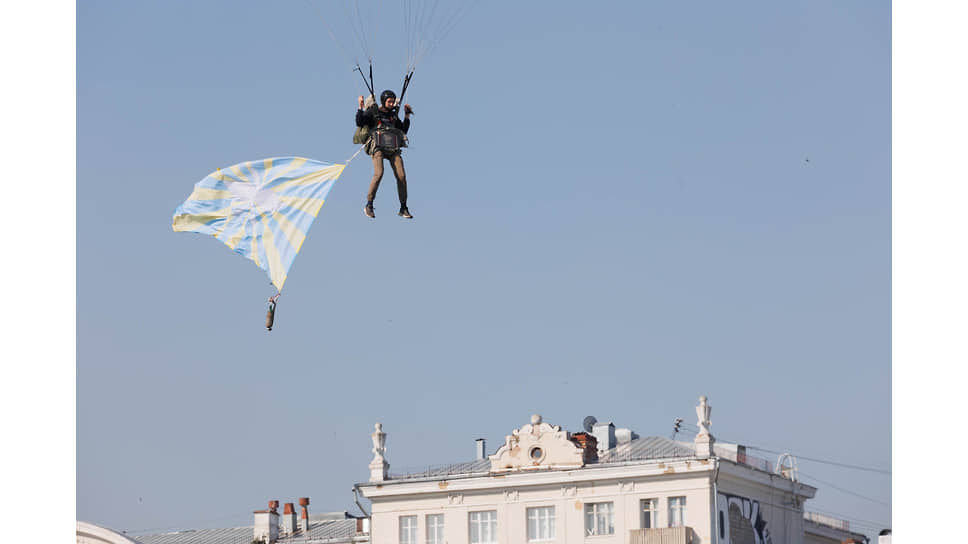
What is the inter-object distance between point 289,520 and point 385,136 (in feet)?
96.1

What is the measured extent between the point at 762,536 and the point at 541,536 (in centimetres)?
536

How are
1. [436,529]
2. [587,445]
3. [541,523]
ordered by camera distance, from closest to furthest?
[541,523]
[587,445]
[436,529]

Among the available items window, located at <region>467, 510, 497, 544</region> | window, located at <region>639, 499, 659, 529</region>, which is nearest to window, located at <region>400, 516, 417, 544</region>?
window, located at <region>467, 510, 497, 544</region>

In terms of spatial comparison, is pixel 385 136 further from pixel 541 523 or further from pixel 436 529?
pixel 436 529

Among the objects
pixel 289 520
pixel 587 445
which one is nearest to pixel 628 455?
pixel 587 445

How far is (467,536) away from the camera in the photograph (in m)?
48.2

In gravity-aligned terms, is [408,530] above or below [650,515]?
below

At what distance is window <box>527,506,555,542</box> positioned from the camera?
4738 centimetres

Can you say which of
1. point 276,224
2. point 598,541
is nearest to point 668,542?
point 598,541

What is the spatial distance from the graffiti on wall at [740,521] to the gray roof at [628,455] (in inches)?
54.2

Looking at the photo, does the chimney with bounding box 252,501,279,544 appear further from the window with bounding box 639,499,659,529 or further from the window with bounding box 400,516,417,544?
the window with bounding box 639,499,659,529

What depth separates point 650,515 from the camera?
46344 mm

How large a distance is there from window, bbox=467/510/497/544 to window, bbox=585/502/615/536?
2.38 m
